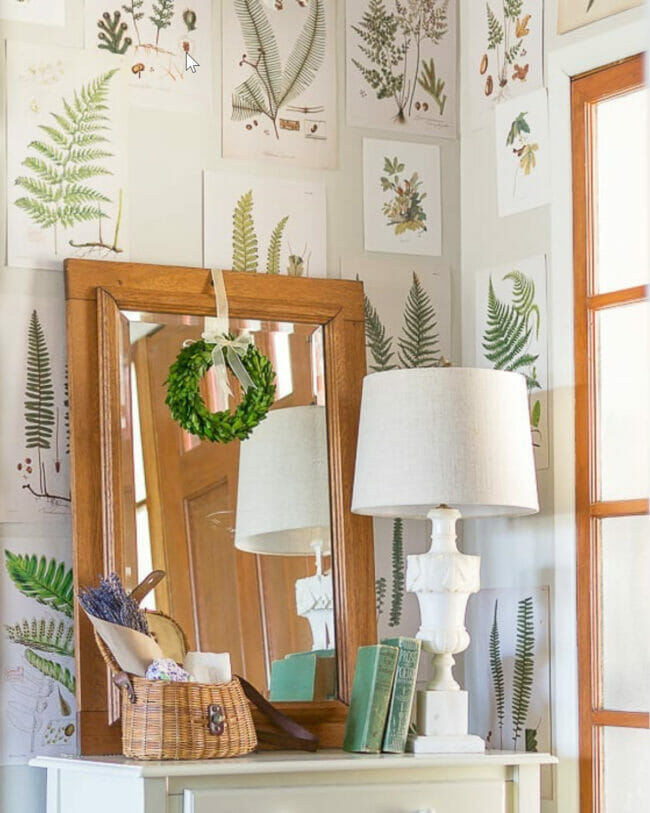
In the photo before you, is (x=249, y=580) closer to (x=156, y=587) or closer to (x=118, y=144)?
(x=156, y=587)

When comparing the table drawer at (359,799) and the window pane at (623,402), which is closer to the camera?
the table drawer at (359,799)

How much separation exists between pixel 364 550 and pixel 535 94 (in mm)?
942

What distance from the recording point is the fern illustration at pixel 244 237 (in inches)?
112

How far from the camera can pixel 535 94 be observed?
289cm

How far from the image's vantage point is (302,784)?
233cm

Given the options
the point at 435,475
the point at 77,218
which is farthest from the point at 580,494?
the point at 77,218

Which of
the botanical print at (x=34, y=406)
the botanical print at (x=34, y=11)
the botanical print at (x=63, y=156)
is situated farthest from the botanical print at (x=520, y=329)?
the botanical print at (x=34, y=11)

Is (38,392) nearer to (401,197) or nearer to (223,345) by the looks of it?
(223,345)

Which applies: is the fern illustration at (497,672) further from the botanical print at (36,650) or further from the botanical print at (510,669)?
the botanical print at (36,650)

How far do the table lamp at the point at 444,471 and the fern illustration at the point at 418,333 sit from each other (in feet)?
1.23

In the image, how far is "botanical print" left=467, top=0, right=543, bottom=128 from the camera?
291 cm

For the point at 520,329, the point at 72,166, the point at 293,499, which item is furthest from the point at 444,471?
the point at 72,166

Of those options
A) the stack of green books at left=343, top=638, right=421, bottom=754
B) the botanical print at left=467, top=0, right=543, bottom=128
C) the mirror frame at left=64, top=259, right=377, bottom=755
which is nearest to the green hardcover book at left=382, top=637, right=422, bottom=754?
the stack of green books at left=343, top=638, right=421, bottom=754

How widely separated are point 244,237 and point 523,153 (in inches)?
22.4
